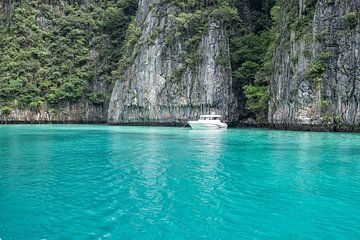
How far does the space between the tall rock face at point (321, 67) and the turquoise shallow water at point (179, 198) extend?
18.6 metres

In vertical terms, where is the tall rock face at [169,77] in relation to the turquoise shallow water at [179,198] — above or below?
above

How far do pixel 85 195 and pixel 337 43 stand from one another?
32250 millimetres

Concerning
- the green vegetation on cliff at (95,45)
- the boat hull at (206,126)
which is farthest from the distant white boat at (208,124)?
the green vegetation on cliff at (95,45)

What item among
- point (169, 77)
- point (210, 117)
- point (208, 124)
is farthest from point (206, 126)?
point (169, 77)

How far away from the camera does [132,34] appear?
5950 cm

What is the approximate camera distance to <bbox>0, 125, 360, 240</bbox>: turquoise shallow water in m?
7.36

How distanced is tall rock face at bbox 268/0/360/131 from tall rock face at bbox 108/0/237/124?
10893 millimetres

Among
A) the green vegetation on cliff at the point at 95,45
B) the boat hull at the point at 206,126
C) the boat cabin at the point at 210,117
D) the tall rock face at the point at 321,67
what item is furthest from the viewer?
the green vegetation on cliff at the point at 95,45

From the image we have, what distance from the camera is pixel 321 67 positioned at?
35.4m

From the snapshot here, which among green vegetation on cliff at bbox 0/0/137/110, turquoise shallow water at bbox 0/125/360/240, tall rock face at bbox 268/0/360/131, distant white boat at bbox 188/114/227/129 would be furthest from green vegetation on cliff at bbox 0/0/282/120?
turquoise shallow water at bbox 0/125/360/240

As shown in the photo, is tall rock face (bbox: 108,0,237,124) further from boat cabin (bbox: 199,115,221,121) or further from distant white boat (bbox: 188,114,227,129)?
distant white boat (bbox: 188,114,227,129)

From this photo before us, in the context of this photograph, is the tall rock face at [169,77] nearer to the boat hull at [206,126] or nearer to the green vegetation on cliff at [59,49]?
the boat hull at [206,126]

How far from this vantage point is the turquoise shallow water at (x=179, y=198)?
7355mm

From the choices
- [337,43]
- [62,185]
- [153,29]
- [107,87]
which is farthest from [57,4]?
[62,185]
